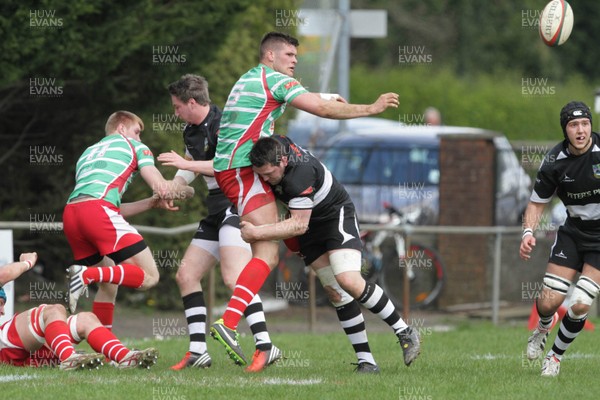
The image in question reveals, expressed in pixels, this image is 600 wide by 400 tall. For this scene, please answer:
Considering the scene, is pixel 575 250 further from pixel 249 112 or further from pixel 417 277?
pixel 417 277

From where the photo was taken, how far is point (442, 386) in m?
8.16

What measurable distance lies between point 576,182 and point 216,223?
2850mm

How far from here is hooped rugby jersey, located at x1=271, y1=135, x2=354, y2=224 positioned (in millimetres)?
8531

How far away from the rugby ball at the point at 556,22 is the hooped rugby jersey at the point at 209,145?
10.2 feet

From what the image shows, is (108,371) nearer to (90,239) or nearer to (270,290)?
(90,239)

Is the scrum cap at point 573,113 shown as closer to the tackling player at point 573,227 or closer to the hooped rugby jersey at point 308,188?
the tackling player at point 573,227

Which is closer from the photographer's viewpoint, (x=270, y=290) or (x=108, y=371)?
(x=108, y=371)

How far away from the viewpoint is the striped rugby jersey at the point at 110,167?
917 centimetres

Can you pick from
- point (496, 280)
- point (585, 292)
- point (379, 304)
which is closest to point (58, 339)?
point (379, 304)

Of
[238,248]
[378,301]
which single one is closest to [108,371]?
[238,248]

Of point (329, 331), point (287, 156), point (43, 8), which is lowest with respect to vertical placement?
point (329, 331)

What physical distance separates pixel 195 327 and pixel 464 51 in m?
38.4

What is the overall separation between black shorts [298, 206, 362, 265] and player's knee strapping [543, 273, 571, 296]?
144cm

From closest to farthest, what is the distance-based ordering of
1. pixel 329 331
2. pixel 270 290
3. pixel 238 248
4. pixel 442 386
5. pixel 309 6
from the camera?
pixel 442 386 < pixel 238 248 < pixel 329 331 < pixel 270 290 < pixel 309 6
